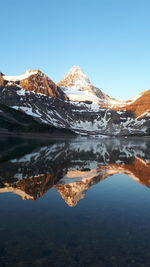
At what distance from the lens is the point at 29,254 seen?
13.8m

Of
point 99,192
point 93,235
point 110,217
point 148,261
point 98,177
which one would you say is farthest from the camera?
point 98,177

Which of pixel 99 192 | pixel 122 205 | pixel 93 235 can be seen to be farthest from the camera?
pixel 99 192

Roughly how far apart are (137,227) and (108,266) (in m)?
6.49

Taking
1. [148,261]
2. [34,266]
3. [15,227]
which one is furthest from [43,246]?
Answer: [148,261]

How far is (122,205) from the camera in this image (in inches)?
986

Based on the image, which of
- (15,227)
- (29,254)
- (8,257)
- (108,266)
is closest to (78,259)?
(108,266)

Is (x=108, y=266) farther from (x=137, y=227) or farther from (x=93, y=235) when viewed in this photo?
(x=137, y=227)

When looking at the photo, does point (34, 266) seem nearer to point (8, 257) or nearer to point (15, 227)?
point (8, 257)

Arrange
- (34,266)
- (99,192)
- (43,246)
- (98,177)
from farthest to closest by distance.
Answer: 1. (98,177)
2. (99,192)
3. (43,246)
4. (34,266)

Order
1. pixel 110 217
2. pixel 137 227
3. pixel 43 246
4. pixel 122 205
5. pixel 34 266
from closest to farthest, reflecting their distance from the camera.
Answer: pixel 34 266 → pixel 43 246 → pixel 137 227 → pixel 110 217 → pixel 122 205

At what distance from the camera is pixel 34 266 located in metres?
12.6

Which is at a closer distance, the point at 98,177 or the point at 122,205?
the point at 122,205

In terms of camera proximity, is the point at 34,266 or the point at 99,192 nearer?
the point at 34,266

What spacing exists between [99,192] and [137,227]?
39.3 ft
